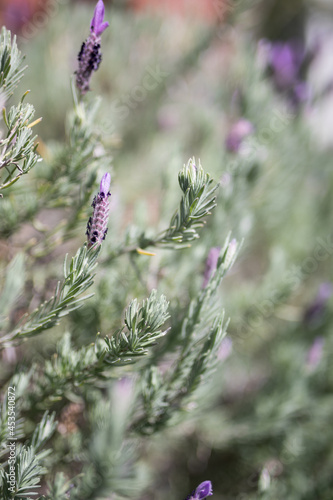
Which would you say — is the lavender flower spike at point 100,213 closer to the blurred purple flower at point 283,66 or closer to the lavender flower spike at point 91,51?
the lavender flower spike at point 91,51

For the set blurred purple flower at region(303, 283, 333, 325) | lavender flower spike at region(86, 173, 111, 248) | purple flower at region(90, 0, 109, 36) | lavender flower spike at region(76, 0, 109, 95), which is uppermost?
purple flower at region(90, 0, 109, 36)

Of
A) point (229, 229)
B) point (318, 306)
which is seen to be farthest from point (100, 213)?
point (318, 306)

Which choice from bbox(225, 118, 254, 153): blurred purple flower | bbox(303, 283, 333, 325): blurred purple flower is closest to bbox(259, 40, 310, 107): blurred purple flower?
bbox(225, 118, 254, 153): blurred purple flower

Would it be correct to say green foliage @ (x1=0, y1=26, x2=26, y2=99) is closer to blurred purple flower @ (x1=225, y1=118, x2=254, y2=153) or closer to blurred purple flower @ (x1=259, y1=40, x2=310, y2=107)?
blurred purple flower @ (x1=225, y1=118, x2=254, y2=153)

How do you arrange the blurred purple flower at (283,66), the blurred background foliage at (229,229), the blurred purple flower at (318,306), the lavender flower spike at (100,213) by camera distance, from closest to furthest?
the lavender flower spike at (100,213) < the blurred background foliage at (229,229) < the blurred purple flower at (318,306) < the blurred purple flower at (283,66)

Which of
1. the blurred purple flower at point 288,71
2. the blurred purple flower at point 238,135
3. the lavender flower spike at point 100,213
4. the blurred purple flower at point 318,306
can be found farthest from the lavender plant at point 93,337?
the blurred purple flower at point 288,71

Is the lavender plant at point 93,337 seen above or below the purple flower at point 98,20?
below

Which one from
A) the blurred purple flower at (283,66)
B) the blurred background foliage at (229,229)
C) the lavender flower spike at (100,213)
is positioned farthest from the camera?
the blurred purple flower at (283,66)

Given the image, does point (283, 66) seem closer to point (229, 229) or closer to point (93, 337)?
point (229, 229)
